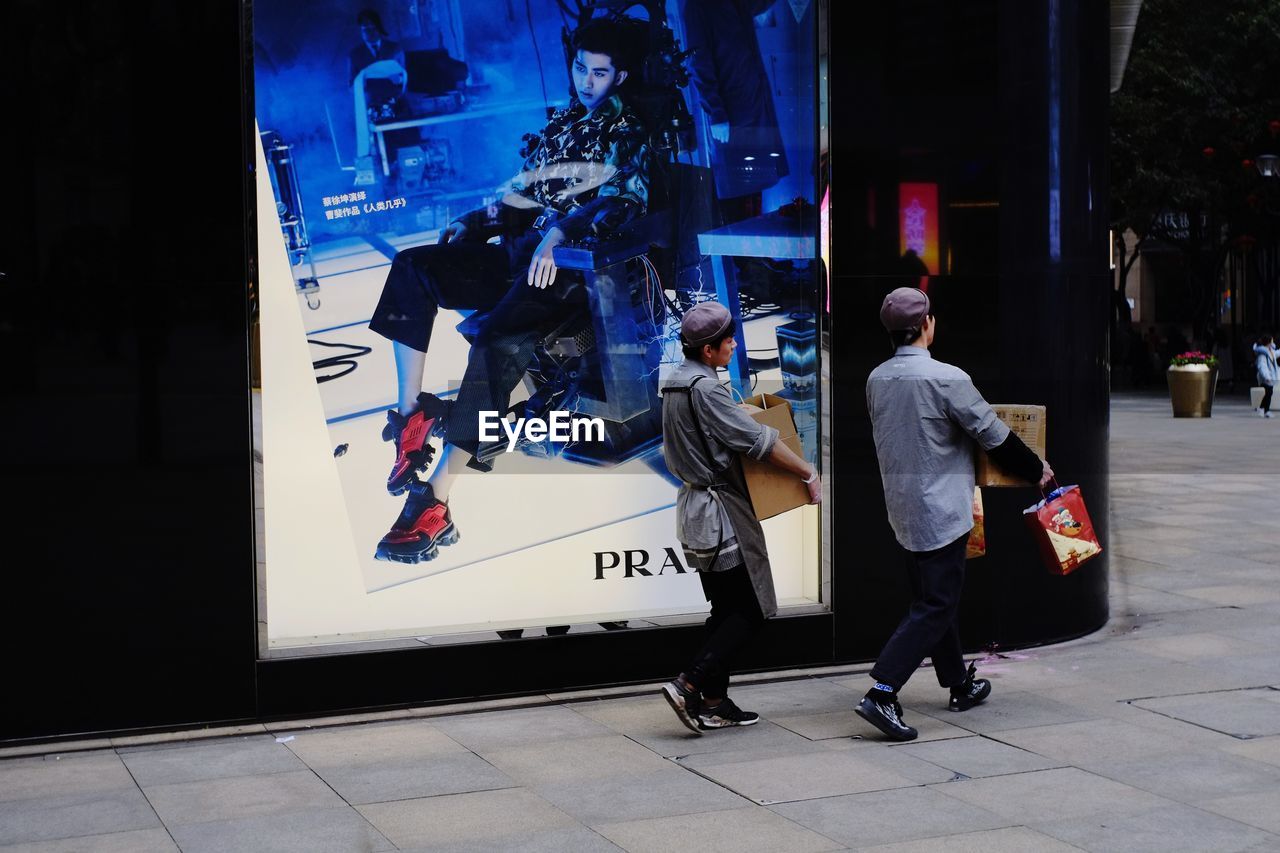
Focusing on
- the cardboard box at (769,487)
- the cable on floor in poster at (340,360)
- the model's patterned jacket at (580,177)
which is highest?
the model's patterned jacket at (580,177)

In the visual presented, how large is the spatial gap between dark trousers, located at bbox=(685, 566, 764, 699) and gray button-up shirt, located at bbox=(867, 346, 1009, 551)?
0.67m

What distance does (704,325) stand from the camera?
574 centimetres

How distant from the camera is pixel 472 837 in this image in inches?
180

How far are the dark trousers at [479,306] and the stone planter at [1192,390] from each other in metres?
20.4

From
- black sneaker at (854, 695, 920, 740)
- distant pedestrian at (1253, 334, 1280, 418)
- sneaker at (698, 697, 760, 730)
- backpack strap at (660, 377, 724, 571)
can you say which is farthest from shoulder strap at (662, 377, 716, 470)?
distant pedestrian at (1253, 334, 1280, 418)

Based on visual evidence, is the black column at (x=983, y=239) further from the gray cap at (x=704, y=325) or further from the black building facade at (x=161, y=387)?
the gray cap at (x=704, y=325)

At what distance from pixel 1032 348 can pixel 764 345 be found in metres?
1.34

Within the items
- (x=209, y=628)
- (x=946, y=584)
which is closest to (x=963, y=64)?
(x=946, y=584)

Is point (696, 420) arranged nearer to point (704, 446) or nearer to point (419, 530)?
point (704, 446)

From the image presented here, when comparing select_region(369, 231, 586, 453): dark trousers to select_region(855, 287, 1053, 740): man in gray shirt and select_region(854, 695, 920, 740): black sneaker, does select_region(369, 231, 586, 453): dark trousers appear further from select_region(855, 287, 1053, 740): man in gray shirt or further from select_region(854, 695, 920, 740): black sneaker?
select_region(854, 695, 920, 740): black sneaker

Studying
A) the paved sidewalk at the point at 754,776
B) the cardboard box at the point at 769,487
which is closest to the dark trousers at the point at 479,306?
the cardboard box at the point at 769,487

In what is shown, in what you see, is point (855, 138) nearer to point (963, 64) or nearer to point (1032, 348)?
point (963, 64)

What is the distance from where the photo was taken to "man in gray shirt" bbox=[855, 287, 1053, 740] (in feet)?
18.6

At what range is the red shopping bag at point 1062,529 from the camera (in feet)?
19.7
